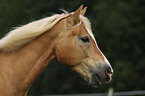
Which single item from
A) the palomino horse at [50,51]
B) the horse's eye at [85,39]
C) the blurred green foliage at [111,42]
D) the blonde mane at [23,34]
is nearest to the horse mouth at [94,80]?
the palomino horse at [50,51]

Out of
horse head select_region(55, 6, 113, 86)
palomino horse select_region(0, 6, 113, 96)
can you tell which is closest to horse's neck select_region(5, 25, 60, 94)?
palomino horse select_region(0, 6, 113, 96)

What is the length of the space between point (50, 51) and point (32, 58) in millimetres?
252

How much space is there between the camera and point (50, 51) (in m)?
3.51

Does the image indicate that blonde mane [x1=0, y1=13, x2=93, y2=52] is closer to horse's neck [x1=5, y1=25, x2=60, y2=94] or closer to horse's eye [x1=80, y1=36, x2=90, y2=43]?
horse's neck [x1=5, y1=25, x2=60, y2=94]

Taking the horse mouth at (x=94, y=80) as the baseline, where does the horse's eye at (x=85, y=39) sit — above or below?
above

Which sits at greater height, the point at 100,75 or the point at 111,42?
the point at 100,75

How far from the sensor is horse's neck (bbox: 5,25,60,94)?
3363 millimetres

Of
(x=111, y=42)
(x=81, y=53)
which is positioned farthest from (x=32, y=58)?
(x=111, y=42)

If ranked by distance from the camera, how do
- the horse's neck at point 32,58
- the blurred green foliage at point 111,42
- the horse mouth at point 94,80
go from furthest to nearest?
the blurred green foliage at point 111,42 < the horse mouth at point 94,80 < the horse's neck at point 32,58

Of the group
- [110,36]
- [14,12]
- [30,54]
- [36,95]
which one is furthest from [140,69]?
[30,54]

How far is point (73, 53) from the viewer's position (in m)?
3.48

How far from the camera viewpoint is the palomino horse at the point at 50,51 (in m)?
3.37

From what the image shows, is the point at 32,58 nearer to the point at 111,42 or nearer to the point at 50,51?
the point at 50,51

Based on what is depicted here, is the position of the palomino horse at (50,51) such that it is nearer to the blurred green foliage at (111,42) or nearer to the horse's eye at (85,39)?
the horse's eye at (85,39)
